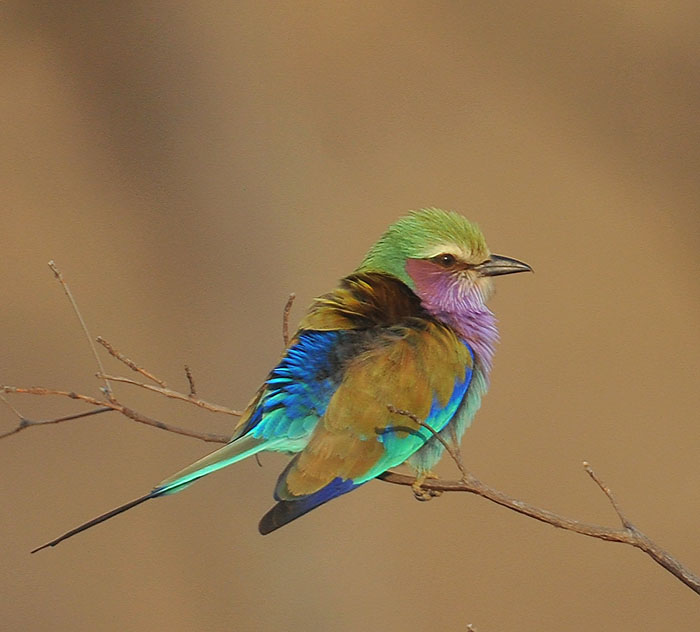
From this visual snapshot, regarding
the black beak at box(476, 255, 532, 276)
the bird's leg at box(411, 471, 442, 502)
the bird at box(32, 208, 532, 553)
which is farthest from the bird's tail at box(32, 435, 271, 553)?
the black beak at box(476, 255, 532, 276)

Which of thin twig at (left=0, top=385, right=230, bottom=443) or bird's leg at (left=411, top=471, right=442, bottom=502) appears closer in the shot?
thin twig at (left=0, top=385, right=230, bottom=443)

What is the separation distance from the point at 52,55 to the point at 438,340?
6.58ft

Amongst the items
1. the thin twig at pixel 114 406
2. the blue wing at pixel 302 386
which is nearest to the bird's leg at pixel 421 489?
the blue wing at pixel 302 386

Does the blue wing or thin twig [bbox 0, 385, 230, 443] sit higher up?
thin twig [bbox 0, 385, 230, 443]

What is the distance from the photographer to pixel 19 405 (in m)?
2.56

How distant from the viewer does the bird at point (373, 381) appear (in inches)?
45.5

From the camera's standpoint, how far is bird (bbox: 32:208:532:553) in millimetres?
1156

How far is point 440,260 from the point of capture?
4.61 ft

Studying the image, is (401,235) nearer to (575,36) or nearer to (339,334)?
(339,334)

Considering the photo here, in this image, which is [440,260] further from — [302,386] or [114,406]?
[114,406]

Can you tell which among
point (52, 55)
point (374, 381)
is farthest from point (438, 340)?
point (52, 55)

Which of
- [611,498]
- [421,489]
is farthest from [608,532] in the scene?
[421,489]

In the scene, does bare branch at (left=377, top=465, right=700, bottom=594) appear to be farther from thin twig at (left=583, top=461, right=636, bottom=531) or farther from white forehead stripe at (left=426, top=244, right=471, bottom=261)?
white forehead stripe at (left=426, top=244, right=471, bottom=261)

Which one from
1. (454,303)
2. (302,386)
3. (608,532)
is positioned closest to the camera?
(608,532)
